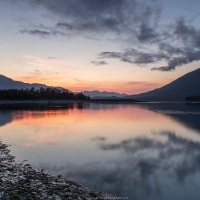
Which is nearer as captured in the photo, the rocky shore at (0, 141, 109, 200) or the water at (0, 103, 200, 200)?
the rocky shore at (0, 141, 109, 200)

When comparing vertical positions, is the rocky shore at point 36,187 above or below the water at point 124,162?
above

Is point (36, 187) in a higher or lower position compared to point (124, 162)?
higher

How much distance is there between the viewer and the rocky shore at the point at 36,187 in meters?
13.1

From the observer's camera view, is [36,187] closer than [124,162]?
Yes

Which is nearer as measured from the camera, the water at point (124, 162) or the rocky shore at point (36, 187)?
the rocky shore at point (36, 187)

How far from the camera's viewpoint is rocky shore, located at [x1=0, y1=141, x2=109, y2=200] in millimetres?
13074

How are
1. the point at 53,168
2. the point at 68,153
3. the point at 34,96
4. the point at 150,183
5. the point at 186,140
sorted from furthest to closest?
the point at 34,96 → the point at 186,140 → the point at 68,153 → the point at 53,168 → the point at 150,183

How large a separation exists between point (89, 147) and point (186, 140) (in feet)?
38.9

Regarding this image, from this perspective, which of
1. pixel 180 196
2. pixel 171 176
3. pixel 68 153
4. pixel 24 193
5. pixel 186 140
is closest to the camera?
pixel 24 193

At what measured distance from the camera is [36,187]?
1433 centimetres

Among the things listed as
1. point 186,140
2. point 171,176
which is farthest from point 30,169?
point 186,140

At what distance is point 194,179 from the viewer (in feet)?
56.9

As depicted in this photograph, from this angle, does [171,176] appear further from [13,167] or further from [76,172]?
[13,167]

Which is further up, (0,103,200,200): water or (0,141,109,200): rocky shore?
(0,141,109,200): rocky shore
